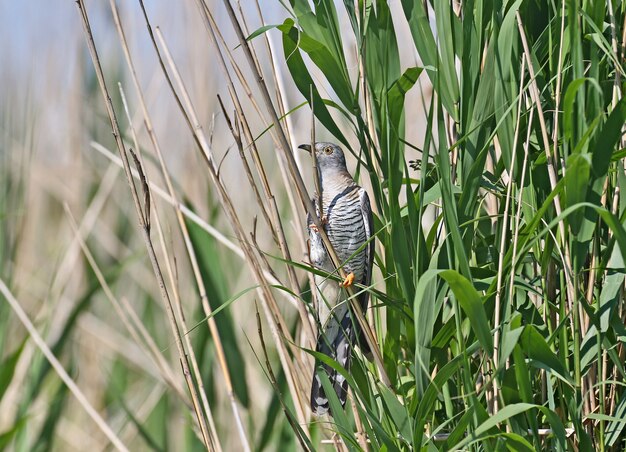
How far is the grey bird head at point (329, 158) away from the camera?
5.70ft

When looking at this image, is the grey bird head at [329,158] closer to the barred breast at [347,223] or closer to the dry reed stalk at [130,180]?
the barred breast at [347,223]

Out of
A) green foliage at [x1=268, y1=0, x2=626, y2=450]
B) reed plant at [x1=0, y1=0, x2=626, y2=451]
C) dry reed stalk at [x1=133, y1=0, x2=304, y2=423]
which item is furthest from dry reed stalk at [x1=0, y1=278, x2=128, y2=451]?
green foliage at [x1=268, y1=0, x2=626, y2=450]

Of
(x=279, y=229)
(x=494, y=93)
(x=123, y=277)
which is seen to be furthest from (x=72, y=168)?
(x=494, y=93)

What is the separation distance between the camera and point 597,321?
0.89 m

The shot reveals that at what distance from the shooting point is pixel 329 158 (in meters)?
1.74

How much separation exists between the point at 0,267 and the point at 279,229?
4.41 ft

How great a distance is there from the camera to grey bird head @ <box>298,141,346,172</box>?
1738 mm

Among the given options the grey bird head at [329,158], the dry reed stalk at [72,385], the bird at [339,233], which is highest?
the grey bird head at [329,158]

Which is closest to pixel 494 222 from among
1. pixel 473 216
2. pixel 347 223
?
pixel 473 216

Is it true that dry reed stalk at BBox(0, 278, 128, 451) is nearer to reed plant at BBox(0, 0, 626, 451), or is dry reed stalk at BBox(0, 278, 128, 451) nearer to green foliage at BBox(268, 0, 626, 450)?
reed plant at BBox(0, 0, 626, 451)

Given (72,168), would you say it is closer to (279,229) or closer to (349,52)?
(349,52)

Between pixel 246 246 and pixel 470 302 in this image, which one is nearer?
pixel 470 302

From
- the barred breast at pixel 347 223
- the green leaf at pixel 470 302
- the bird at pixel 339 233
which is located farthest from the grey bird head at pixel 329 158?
the green leaf at pixel 470 302

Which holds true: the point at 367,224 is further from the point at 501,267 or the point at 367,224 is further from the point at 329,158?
the point at 501,267
